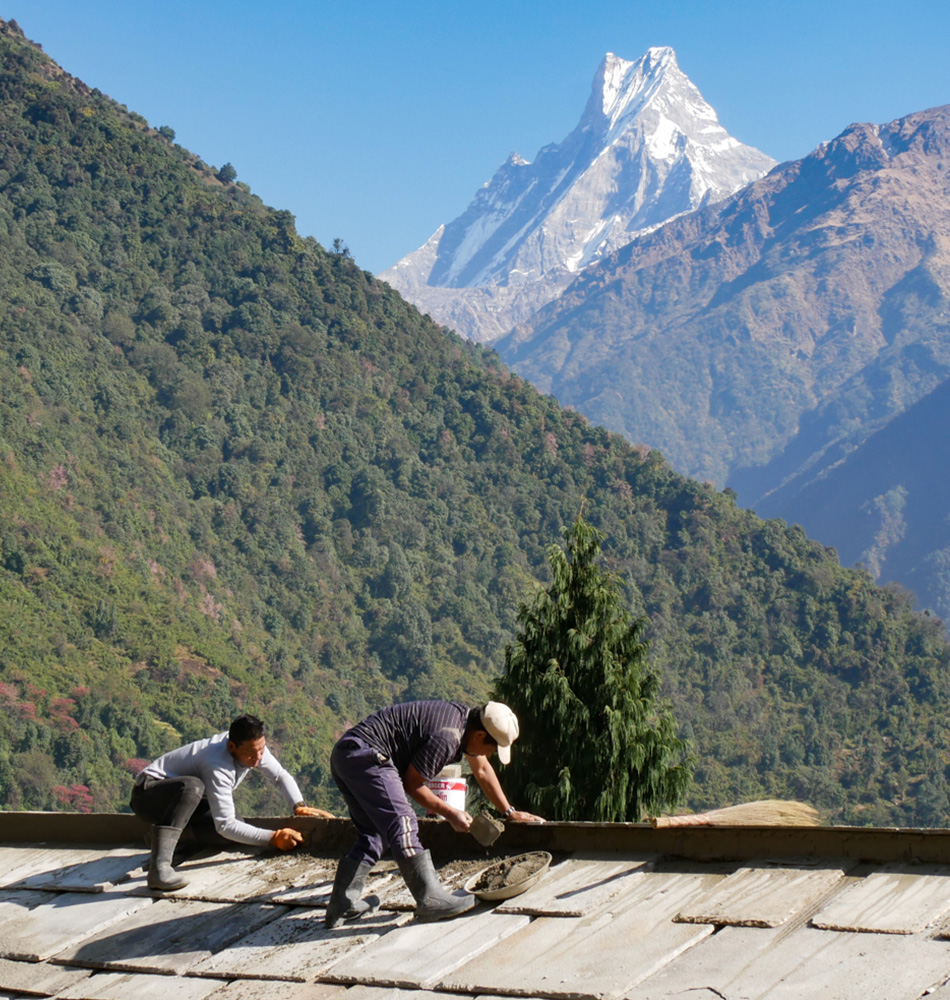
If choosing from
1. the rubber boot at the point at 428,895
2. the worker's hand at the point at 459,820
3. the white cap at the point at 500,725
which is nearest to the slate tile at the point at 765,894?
the rubber boot at the point at 428,895

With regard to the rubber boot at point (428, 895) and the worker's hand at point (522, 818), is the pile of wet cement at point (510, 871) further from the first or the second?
the worker's hand at point (522, 818)

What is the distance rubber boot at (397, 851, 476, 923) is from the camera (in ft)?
15.2

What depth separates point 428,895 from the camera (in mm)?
4676

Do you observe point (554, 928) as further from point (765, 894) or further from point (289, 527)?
point (289, 527)

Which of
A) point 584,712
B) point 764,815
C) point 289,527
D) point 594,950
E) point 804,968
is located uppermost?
point 289,527

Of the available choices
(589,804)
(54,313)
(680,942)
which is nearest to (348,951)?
(680,942)

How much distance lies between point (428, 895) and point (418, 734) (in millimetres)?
708

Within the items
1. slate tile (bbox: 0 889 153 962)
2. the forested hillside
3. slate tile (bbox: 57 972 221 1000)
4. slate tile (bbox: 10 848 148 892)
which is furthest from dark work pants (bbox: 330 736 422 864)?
the forested hillside

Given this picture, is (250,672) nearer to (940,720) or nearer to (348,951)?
(940,720)

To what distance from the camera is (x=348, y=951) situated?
4.48 metres

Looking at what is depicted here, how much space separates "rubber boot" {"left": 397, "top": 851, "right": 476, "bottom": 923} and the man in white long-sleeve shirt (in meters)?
1.07

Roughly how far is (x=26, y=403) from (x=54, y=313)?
14.6 m

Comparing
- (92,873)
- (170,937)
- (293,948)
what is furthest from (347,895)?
(92,873)

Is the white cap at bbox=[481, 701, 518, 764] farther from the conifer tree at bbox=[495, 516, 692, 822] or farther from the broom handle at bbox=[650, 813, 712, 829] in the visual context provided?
the conifer tree at bbox=[495, 516, 692, 822]
